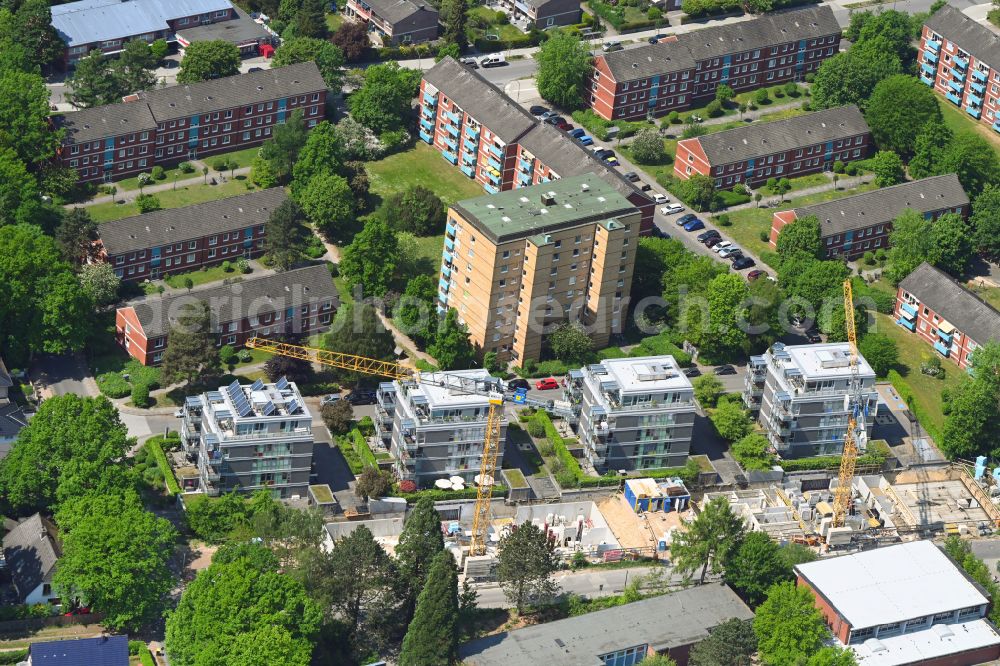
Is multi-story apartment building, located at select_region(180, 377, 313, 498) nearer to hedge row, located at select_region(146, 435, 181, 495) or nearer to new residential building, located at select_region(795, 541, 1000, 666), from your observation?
hedge row, located at select_region(146, 435, 181, 495)

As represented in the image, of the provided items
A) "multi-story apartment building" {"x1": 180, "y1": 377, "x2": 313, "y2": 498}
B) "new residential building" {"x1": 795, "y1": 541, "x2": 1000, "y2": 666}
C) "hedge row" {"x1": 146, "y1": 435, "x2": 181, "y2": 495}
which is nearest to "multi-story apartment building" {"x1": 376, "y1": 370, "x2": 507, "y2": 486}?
"multi-story apartment building" {"x1": 180, "y1": 377, "x2": 313, "y2": 498}

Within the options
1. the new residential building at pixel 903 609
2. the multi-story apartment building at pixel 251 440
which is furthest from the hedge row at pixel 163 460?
the new residential building at pixel 903 609

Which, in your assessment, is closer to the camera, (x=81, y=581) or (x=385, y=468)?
(x=81, y=581)

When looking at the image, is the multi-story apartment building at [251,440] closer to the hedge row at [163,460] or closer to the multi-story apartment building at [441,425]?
the hedge row at [163,460]

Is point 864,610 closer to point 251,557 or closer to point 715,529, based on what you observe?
point 715,529

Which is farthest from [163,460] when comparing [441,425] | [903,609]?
[903,609]

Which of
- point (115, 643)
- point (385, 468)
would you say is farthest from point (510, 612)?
point (115, 643)
